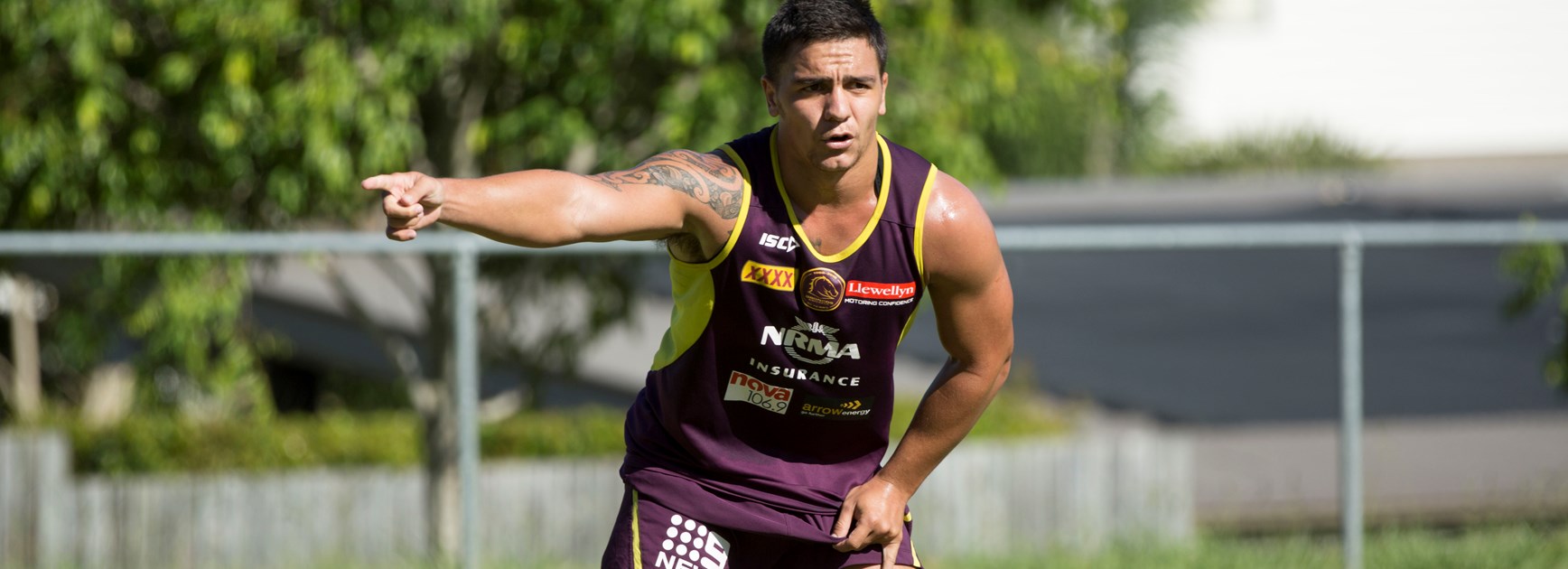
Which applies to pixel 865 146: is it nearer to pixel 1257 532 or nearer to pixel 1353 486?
pixel 1353 486

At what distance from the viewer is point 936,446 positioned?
12.8 ft

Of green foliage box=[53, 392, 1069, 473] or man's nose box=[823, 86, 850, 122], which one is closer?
man's nose box=[823, 86, 850, 122]

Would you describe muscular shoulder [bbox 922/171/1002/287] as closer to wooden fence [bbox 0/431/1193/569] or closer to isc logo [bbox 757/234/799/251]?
isc logo [bbox 757/234/799/251]

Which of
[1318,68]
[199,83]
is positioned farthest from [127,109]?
[1318,68]

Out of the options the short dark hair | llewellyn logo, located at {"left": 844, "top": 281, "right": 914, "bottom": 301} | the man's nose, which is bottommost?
llewellyn logo, located at {"left": 844, "top": 281, "right": 914, "bottom": 301}

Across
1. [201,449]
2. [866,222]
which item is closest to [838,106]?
[866,222]

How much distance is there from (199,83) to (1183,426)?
9854 mm

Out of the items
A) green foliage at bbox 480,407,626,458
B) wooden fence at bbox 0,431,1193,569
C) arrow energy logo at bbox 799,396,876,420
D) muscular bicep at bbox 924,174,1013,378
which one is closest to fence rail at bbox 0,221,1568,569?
wooden fence at bbox 0,431,1193,569

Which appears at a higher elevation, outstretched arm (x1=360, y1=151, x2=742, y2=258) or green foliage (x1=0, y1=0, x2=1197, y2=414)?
green foliage (x1=0, y1=0, x2=1197, y2=414)

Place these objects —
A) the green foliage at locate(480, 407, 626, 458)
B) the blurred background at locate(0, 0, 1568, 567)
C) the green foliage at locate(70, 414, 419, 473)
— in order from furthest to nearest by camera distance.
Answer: the green foliage at locate(480, 407, 626, 458) < the green foliage at locate(70, 414, 419, 473) < the blurred background at locate(0, 0, 1568, 567)

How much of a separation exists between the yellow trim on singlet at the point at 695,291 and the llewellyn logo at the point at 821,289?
0.19m

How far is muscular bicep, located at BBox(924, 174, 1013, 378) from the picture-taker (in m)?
3.60

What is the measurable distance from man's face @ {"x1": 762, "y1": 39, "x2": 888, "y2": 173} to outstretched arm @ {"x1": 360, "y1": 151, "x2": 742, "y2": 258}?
210 mm

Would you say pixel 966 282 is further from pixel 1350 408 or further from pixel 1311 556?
pixel 1311 556
